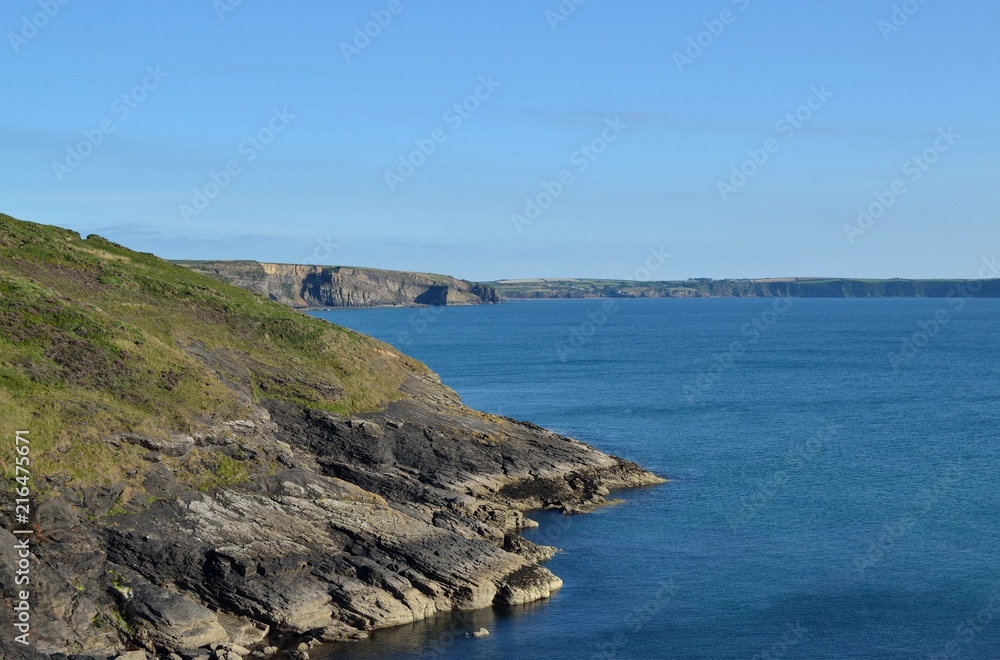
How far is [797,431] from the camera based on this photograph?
90.8 m

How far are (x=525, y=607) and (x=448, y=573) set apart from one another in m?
3.95

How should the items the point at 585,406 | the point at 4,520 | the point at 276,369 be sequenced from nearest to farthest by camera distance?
the point at 4,520 < the point at 276,369 < the point at 585,406

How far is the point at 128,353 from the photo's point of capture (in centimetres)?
5716

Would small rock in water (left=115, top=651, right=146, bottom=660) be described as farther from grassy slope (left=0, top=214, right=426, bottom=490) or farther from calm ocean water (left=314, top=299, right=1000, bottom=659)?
grassy slope (left=0, top=214, right=426, bottom=490)

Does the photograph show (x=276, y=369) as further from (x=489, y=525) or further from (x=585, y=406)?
(x=585, y=406)

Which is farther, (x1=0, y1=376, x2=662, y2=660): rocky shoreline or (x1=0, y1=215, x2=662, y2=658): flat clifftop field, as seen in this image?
(x1=0, y1=215, x2=662, y2=658): flat clifftop field

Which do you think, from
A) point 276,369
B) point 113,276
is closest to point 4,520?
point 276,369

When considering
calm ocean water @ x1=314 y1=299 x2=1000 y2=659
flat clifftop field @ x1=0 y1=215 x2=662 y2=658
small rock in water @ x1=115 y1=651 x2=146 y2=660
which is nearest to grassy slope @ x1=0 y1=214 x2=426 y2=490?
flat clifftop field @ x1=0 y1=215 x2=662 y2=658

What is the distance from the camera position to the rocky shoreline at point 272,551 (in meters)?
40.9

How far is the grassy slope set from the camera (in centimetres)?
4825

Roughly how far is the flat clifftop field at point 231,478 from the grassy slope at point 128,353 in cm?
15

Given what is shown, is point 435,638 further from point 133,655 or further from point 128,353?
point 128,353

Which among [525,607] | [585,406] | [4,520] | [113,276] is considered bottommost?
[525,607]

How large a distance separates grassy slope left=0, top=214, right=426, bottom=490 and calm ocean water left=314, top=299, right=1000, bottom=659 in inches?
650
